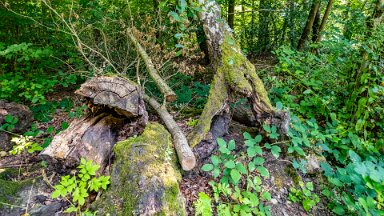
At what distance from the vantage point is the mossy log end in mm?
1796

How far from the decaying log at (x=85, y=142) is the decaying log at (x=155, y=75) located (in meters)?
0.90

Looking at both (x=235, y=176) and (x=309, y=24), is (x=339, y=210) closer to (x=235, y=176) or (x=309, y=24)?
(x=235, y=176)

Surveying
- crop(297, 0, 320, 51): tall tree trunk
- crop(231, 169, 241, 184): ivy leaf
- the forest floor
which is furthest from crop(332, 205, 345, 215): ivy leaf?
crop(297, 0, 320, 51): tall tree trunk

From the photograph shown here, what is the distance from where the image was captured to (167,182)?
6.55 ft

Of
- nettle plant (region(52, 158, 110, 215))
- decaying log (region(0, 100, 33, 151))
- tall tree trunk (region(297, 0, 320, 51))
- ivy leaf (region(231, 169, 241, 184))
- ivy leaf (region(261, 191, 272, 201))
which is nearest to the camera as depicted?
nettle plant (region(52, 158, 110, 215))

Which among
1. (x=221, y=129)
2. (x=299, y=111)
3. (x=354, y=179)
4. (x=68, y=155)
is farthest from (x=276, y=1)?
(x=68, y=155)

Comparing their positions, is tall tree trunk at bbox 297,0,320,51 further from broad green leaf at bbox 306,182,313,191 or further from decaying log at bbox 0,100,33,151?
decaying log at bbox 0,100,33,151

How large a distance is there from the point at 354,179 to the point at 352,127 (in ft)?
3.57

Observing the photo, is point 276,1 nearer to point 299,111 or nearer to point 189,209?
point 299,111

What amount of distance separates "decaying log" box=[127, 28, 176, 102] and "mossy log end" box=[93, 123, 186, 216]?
1051mm

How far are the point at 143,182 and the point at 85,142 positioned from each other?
81 centimetres

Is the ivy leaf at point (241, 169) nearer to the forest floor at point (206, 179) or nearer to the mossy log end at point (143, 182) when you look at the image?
the forest floor at point (206, 179)

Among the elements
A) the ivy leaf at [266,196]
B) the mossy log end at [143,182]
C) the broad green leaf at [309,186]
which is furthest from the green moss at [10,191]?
the broad green leaf at [309,186]

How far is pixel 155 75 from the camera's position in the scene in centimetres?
367
